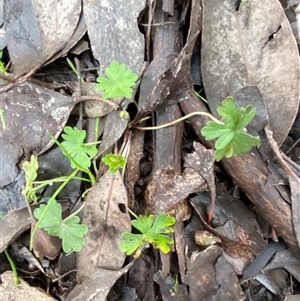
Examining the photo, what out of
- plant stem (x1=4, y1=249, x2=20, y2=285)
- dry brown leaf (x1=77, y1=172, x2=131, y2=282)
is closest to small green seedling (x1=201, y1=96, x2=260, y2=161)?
dry brown leaf (x1=77, y1=172, x2=131, y2=282)

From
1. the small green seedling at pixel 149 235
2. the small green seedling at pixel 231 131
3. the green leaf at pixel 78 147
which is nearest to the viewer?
the small green seedling at pixel 231 131

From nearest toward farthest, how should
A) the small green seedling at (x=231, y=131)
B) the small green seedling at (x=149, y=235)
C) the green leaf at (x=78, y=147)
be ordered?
the small green seedling at (x=231, y=131), the small green seedling at (x=149, y=235), the green leaf at (x=78, y=147)

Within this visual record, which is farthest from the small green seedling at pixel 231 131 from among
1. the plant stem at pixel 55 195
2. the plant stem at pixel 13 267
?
the plant stem at pixel 13 267

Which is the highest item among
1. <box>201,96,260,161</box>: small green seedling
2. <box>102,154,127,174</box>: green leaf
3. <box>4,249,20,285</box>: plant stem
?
<box>201,96,260,161</box>: small green seedling

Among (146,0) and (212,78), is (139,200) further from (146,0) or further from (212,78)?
(146,0)

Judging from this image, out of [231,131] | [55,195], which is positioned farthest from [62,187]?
[231,131]

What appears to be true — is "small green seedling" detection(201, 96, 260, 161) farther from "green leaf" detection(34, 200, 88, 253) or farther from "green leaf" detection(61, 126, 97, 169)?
"green leaf" detection(34, 200, 88, 253)

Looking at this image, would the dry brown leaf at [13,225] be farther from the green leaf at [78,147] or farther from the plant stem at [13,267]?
the green leaf at [78,147]

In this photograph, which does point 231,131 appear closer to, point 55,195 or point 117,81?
point 117,81
